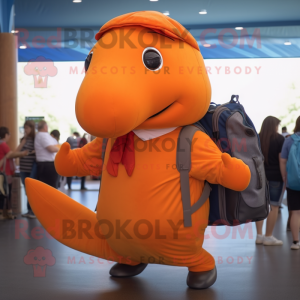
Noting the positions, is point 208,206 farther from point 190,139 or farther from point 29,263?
point 29,263

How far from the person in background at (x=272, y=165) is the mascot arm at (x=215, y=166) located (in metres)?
2.22

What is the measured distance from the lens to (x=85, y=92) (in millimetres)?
2447

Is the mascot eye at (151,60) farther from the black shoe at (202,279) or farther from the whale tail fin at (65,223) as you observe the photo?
the black shoe at (202,279)

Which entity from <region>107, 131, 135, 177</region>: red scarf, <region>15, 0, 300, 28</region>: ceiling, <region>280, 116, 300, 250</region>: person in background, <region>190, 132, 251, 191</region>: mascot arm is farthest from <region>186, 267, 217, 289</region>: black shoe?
<region>15, 0, 300, 28</region>: ceiling

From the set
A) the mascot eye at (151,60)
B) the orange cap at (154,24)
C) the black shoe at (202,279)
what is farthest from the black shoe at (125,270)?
the orange cap at (154,24)

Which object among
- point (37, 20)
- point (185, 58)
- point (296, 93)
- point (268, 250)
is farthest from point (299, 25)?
point (185, 58)

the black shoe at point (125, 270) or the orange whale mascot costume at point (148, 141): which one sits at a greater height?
the orange whale mascot costume at point (148, 141)

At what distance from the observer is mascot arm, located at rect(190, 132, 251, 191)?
2.66 metres

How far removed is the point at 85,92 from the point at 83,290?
161cm

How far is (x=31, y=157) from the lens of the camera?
6.55 metres

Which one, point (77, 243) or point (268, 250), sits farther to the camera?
point (268, 250)

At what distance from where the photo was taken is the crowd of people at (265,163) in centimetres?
471

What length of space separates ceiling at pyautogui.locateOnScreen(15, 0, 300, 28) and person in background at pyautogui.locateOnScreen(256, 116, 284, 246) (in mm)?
4626

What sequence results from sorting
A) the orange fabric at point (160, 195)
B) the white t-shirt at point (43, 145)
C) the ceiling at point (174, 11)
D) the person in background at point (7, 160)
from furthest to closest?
the ceiling at point (174, 11) < the person in background at point (7, 160) < the white t-shirt at point (43, 145) < the orange fabric at point (160, 195)
